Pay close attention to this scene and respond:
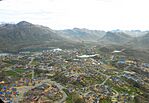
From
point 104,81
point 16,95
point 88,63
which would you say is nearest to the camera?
point 16,95

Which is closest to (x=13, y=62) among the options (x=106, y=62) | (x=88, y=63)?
(x=88, y=63)

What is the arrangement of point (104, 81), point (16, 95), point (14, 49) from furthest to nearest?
point (14, 49) → point (104, 81) → point (16, 95)

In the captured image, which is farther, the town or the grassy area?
the town

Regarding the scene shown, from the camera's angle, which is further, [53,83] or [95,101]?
[53,83]

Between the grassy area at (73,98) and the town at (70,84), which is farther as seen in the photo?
the town at (70,84)

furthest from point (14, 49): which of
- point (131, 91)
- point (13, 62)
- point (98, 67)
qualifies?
point (131, 91)

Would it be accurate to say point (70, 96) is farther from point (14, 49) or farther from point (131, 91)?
point (14, 49)

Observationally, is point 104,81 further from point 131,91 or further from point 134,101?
point 134,101

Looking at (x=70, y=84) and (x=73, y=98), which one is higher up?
(x=70, y=84)

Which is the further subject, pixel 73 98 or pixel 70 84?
pixel 70 84
